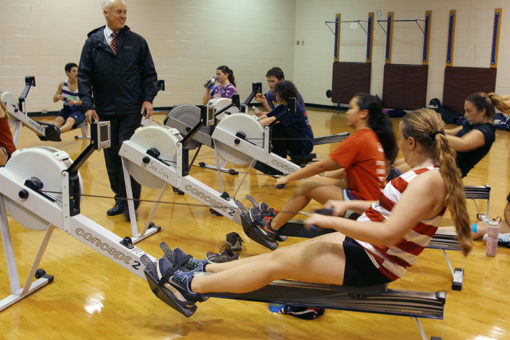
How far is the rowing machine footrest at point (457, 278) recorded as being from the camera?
9.93ft

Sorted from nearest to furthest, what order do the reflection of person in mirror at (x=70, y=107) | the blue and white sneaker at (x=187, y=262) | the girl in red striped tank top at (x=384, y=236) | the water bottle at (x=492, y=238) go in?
the girl in red striped tank top at (x=384, y=236), the blue and white sneaker at (x=187, y=262), the water bottle at (x=492, y=238), the reflection of person in mirror at (x=70, y=107)

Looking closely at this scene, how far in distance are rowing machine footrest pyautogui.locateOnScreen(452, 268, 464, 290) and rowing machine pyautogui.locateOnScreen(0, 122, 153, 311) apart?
1.72m

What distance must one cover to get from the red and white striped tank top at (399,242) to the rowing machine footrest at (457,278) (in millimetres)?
1048

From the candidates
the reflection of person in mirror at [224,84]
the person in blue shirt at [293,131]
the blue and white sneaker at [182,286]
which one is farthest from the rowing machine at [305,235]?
the reflection of person in mirror at [224,84]

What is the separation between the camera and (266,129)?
4426mm

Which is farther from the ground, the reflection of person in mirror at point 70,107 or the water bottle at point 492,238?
the reflection of person in mirror at point 70,107

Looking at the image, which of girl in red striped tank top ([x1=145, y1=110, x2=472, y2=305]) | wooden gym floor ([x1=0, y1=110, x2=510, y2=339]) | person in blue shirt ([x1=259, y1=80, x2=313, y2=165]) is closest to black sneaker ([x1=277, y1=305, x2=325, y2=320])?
wooden gym floor ([x1=0, y1=110, x2=510, y2=339])

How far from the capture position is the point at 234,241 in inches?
140

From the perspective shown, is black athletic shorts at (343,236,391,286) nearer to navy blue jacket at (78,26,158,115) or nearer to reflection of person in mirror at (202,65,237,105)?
navy blue jacket at (78,26,158,115)

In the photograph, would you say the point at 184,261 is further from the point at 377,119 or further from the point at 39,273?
the point at 377,119

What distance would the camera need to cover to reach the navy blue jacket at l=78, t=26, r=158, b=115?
395cm

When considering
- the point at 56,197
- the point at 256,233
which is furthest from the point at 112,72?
the point at 256,233

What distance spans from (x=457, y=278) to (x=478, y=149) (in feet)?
4.00

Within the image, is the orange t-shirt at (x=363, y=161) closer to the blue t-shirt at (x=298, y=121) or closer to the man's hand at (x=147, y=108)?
the man's hand at (x=147, y=108)
